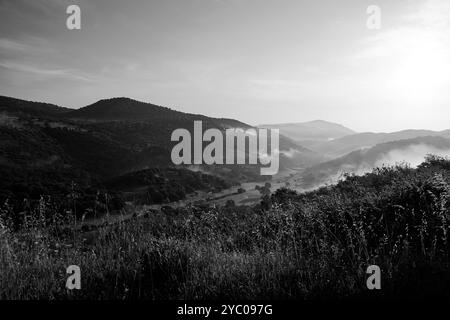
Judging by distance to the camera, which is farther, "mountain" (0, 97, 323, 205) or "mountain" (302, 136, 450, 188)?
"mountain" (302, 136, 450, 188)

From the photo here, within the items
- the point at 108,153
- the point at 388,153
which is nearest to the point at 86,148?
the point at 108,153

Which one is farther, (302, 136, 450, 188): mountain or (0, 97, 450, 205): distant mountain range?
(302, 136, 450, 188): mountain

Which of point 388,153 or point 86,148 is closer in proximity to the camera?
point 388,153

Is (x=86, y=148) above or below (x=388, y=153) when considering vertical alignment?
above

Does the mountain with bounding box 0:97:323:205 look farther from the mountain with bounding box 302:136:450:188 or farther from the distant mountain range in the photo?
the mountain with bounding box 302:136:450:188

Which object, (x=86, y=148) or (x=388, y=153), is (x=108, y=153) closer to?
(x=86, y=148)

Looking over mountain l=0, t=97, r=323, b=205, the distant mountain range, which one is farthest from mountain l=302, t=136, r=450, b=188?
mountain l=0, t=97, r=323, b=205

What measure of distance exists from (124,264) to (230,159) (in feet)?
267

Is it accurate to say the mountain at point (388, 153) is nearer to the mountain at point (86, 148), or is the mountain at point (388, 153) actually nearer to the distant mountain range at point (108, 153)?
the distant mountain range at point (108, 153)

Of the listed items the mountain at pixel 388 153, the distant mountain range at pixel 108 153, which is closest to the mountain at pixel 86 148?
the distant mountain range at pixel 108 153

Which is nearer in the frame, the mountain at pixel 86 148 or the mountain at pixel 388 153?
the mountain at pixel 86 148

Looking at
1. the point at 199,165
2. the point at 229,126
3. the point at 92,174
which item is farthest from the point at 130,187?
the point at 229,126
